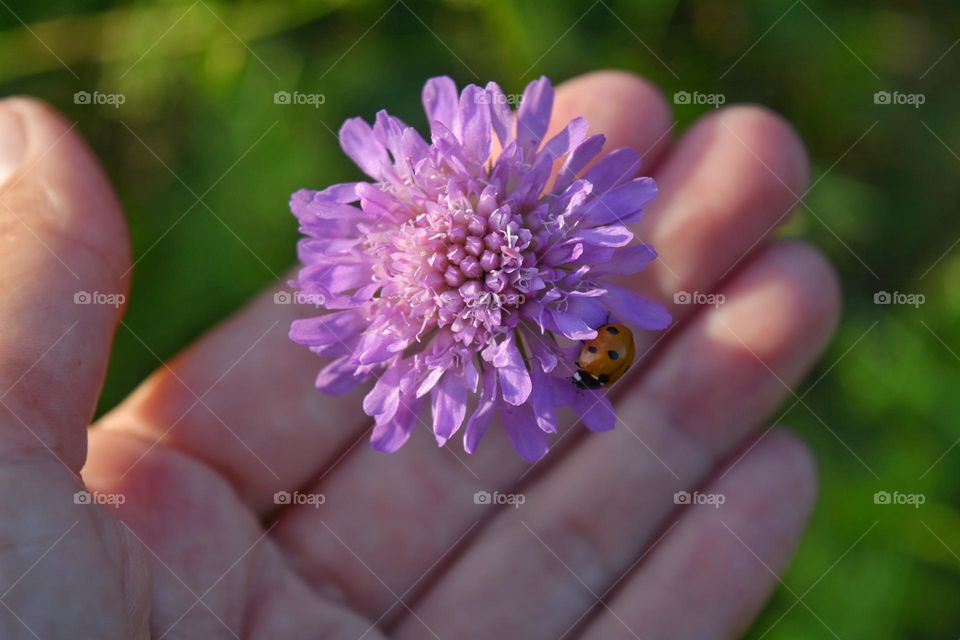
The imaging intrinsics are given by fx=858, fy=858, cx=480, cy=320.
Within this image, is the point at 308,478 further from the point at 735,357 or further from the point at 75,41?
the point at 75,41

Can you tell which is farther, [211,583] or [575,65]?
[575,65]

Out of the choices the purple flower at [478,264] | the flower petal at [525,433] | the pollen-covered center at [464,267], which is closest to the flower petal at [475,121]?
the purple flower at [478,264]

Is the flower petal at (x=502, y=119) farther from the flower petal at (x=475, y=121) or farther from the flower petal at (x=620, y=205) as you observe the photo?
the flower petal at (x=620, y=205)

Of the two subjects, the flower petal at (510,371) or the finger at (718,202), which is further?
the finger at (718,202)

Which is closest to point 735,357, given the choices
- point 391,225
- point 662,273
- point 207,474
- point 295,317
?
Answer: point 662,273

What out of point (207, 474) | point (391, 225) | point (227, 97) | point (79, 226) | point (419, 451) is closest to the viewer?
point (391, 225)

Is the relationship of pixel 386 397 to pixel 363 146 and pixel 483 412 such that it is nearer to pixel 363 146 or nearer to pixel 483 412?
pixel 483 412

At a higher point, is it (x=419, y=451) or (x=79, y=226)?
(x=79, y=226)
